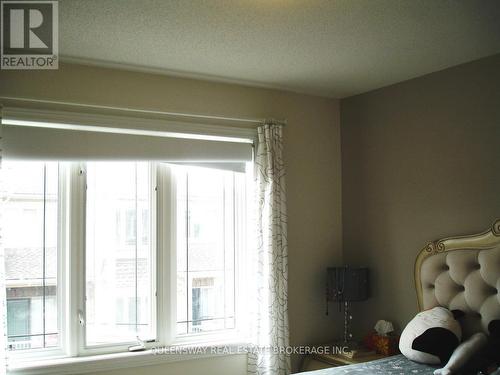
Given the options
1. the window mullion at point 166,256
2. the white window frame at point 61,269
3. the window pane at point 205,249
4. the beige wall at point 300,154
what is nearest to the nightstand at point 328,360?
the beige wall at point 300,154

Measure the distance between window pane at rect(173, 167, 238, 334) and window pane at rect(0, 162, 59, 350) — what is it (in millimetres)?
919

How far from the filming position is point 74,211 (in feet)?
11.7

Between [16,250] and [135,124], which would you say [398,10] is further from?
[16,250]

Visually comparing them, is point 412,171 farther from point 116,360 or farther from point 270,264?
point 116,360

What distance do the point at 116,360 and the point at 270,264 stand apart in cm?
129

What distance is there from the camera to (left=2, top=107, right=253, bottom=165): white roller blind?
3.26 m

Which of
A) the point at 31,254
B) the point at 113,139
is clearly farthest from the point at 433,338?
the point at 31,254

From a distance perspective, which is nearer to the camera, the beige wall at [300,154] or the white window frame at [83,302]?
the white window frame at [83,302]

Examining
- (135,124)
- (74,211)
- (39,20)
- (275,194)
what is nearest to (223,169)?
(275,194)

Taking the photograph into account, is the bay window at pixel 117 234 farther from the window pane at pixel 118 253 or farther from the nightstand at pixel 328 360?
the nightstand at pixel 328 360

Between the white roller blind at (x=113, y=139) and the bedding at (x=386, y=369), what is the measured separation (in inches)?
68.5

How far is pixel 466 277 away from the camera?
333cm

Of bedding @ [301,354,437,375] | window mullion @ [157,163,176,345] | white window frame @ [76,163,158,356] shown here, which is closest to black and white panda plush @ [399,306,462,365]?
bedding @ [301,354,437,375]

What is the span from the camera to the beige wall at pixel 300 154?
3658 mm
